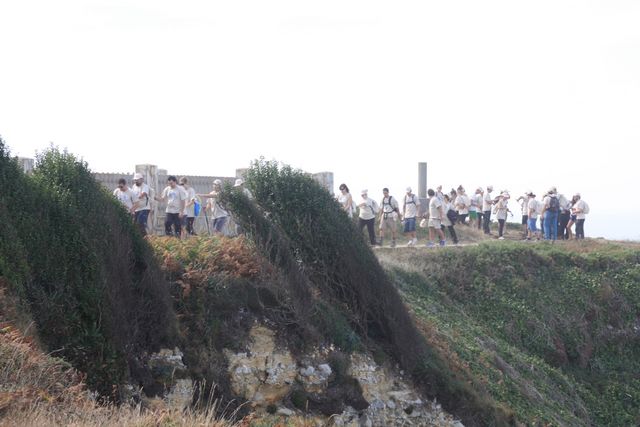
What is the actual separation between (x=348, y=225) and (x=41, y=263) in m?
6.84

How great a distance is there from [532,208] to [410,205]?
7.35 meters

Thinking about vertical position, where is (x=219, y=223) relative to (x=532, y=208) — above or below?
below

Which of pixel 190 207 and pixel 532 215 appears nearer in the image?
pixel 190 207

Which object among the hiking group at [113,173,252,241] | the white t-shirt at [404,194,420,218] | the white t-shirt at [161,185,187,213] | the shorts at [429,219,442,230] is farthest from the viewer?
the shorts at [429,219,442,230]

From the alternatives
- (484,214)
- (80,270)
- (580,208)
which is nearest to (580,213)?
(580,208)

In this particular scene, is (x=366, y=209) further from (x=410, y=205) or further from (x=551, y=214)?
(x=551, y=214)

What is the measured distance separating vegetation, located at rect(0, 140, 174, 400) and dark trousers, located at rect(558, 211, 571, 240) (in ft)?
77.3

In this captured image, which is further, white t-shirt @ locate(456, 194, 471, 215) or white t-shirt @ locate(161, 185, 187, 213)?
white t-shirt @ locate(456, 194, 471, 215)

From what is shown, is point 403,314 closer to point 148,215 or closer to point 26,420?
point 148,215

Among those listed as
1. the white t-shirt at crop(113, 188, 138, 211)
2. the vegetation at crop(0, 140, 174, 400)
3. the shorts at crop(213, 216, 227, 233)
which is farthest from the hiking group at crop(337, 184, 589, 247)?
the vegetation at crop(0, 140, 174, 400)

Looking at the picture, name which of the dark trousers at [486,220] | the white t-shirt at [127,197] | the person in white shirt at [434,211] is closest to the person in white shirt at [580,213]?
the dark trousers at [486,220]

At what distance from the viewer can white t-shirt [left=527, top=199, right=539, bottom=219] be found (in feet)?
102

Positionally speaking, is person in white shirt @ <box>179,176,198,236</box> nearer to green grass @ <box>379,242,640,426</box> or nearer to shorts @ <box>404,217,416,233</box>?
green grass @ <box>379,242,640,426</box>

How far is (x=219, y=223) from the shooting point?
20.5m
